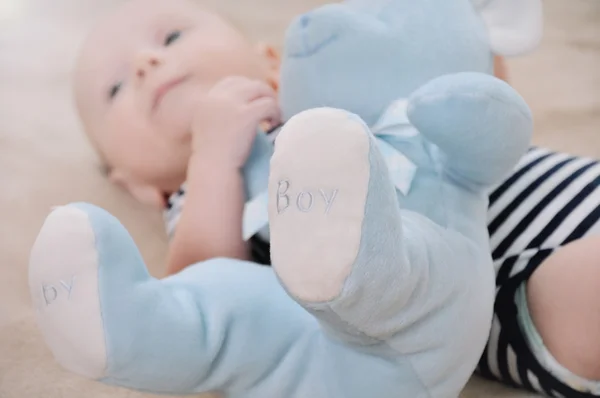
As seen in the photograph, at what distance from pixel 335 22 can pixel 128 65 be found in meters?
0.38

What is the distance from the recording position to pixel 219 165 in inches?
29.8

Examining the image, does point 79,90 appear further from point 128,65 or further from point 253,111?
point 253,111

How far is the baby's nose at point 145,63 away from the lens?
2.84 ft

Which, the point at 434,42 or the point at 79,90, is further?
the point at 79,90

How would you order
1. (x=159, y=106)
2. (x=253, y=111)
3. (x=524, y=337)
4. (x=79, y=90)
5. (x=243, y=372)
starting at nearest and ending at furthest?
(x=243, y=372)
(x=524, y=337)
(x=253, y=111)
(x=159, y=106)
(x=79, y=90)

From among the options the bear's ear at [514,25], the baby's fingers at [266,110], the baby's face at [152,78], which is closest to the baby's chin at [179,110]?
the baby's face at [152,78]

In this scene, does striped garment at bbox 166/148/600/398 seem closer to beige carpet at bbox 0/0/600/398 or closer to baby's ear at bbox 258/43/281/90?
beige carpet at bbox 0/0/600/398

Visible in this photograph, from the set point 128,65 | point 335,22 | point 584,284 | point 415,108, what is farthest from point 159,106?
point 584,284

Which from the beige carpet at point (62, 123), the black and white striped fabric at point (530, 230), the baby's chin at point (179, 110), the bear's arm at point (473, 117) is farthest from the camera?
the baby's chin at point (179, 110)

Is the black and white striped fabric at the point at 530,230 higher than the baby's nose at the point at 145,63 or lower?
lower

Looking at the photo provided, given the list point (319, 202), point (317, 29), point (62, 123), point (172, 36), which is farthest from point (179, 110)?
point (319, 202)

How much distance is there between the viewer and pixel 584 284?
61 centimetres

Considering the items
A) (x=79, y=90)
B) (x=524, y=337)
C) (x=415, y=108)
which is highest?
(x=415, y=108)

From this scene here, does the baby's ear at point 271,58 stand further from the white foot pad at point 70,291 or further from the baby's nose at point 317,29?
the white foot pad at point 70,291
